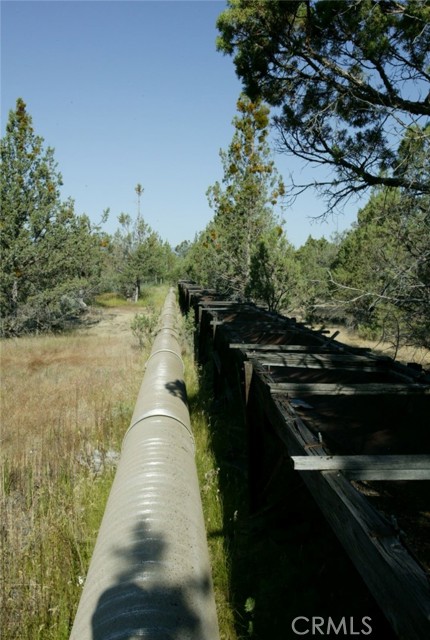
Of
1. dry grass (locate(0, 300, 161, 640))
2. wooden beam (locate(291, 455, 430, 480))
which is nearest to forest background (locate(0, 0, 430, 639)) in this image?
dry grass (locate(0, 300, 161, 640))

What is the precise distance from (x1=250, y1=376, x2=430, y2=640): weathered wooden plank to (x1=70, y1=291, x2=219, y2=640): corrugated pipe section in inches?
32.8

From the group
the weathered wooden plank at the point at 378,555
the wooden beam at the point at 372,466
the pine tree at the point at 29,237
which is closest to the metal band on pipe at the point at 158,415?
the weathered wooden plank at the point at 378,555

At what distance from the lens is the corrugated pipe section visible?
1.93m

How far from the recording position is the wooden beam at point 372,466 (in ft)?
6.29

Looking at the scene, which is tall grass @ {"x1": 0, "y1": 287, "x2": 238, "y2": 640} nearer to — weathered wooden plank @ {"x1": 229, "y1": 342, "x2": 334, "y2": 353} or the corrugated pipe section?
the corrugated pipe section

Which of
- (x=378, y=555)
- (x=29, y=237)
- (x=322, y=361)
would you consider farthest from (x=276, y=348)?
(x=29, y=237)

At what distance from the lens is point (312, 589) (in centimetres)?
312

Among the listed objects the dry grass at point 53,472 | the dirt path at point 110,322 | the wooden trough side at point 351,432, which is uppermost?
the wooden trough side at point 351,432

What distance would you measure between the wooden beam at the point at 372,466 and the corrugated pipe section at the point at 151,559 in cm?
89

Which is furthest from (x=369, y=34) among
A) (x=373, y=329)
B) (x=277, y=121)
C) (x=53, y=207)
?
(x=53, y=207)

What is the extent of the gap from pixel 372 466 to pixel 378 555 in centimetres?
59

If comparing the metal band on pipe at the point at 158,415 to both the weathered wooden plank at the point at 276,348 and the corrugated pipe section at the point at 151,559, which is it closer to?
the corrugated pipe section at the point at 151,559

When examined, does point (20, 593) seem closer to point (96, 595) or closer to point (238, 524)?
point (96, 595)

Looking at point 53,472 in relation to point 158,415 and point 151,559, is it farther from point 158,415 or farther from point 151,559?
point 151,559
